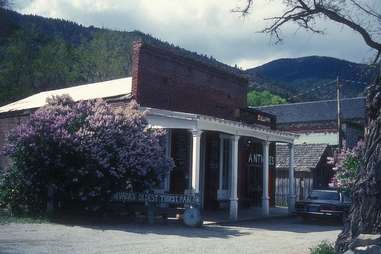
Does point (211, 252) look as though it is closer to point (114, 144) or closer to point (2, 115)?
point (114, 144)

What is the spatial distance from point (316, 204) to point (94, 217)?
8874 millimetres

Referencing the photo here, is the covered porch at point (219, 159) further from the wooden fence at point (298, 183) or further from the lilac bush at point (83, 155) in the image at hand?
the wooden fence at point (298, 183)

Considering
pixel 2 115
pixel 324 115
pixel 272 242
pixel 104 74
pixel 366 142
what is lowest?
pixel 272 242

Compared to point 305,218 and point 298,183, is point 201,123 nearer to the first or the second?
point 305,218

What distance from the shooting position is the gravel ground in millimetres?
10891

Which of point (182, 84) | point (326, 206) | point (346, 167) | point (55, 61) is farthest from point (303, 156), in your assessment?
point (55, 61)

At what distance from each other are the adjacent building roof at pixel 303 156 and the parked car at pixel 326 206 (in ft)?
45.4

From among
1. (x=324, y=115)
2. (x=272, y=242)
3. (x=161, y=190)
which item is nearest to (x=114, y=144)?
(x=161, y=190)

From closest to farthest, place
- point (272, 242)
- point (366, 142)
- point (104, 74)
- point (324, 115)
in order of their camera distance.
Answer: point (366, 142) < point (272, 242) < point (324, 115) < point (104, 74)

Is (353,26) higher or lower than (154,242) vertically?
higher

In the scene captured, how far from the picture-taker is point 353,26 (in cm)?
1084

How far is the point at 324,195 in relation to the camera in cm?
2138

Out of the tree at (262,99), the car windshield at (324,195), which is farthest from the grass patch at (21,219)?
the tree at (262,99)

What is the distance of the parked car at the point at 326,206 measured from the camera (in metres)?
20.3
